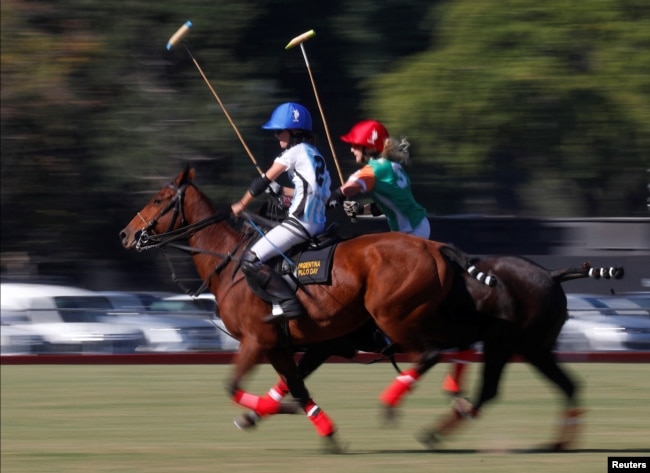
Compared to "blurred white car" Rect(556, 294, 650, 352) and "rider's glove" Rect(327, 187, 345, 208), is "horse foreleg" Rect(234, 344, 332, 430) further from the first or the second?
"blurred white car" Rect(556, 294, 650, 352)

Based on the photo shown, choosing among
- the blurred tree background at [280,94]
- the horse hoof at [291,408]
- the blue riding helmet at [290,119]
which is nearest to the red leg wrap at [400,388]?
the horse hoof at [291,408]

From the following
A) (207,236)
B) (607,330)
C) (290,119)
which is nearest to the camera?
(290,119)

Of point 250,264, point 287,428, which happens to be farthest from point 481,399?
point 287,428

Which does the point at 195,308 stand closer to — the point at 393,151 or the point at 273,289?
the point at 393,151

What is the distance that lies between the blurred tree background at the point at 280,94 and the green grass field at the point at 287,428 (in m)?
10.9

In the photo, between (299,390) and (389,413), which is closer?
(389,413)

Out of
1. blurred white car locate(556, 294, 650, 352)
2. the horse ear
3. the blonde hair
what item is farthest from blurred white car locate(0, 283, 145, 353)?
the blonde hair

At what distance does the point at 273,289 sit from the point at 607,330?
973 cm

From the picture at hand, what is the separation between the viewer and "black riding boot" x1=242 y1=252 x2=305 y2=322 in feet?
28.0

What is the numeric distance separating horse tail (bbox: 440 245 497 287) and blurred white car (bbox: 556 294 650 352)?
8.86m

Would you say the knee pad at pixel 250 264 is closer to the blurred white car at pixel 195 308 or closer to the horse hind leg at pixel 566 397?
the horse hind leg at pixel 566 397

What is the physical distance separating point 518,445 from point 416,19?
20.6 meters

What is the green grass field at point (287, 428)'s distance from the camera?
7.73m

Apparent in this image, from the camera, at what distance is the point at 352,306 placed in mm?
8555
